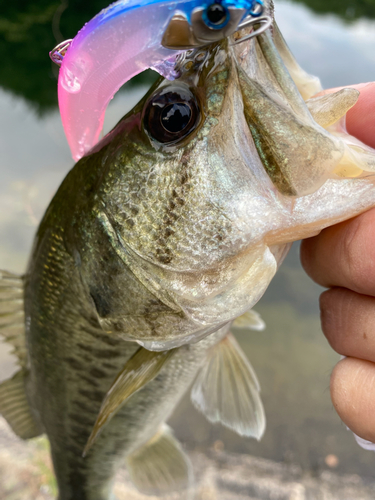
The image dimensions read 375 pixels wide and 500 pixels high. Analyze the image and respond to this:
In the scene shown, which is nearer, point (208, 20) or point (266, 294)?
point (208, 20)

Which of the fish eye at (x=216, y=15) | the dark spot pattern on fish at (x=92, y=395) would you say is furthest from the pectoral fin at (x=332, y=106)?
the dark spot pattern on fish at (x=92, y=395)

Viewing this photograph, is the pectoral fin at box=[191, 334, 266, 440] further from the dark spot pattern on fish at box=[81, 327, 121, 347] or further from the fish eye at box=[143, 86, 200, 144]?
the fish eye at box=[143, 86, 200, 144]

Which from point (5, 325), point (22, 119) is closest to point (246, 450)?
point (5, 325)

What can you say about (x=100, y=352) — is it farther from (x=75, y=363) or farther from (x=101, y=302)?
(x=101, y=302)

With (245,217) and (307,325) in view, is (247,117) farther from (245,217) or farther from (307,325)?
(307,325)

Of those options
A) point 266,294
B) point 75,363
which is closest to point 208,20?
point 75,363

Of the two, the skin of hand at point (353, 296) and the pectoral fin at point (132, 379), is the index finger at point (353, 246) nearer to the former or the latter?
the skin of hand at point (353, 296)

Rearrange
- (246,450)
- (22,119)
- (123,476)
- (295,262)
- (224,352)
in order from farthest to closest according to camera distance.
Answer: (22,119) → (295,262) → (246,450) → (123,476) → (224,352)
